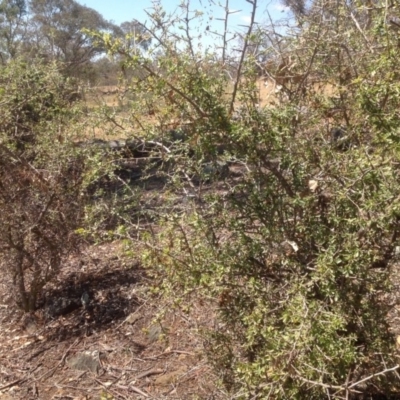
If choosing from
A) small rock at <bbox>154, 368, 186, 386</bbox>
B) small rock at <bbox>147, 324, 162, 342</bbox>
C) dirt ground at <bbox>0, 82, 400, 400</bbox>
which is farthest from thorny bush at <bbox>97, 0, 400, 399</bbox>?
small rock at <bbox>147, 324, 162, 342</bbox>

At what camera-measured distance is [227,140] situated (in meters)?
2.48

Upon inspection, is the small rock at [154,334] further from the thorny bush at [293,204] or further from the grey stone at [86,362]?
the thorny bush at [293,204]

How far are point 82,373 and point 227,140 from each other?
259 cm

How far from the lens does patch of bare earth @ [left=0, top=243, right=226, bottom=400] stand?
13.2 ft

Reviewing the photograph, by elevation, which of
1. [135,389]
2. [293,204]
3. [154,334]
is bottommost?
[135,389]

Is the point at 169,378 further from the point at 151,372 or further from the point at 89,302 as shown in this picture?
the point at 89,302

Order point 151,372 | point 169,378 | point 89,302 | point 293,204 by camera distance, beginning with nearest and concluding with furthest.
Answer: point 293,204
point 169,378
point 151,372
point 89,302

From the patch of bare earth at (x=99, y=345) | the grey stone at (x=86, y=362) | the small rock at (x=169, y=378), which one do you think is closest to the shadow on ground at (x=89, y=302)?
the patch of bare earth at (x=99, y=345)

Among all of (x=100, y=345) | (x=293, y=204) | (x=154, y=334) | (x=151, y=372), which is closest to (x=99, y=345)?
(x=100, y=345)

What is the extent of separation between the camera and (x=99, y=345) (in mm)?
4664

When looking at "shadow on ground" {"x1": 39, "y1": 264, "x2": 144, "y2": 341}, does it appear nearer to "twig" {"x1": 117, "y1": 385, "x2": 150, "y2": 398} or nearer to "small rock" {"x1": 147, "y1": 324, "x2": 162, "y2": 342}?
"small rock" {"x1": 147, "y1": 324, "x2": 162, "y2": 342}

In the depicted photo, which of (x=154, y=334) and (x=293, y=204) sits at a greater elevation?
(x=293, y=204)

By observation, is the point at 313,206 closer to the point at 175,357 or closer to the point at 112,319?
the point at 175,357

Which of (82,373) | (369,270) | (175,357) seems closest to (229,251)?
(369,270)
